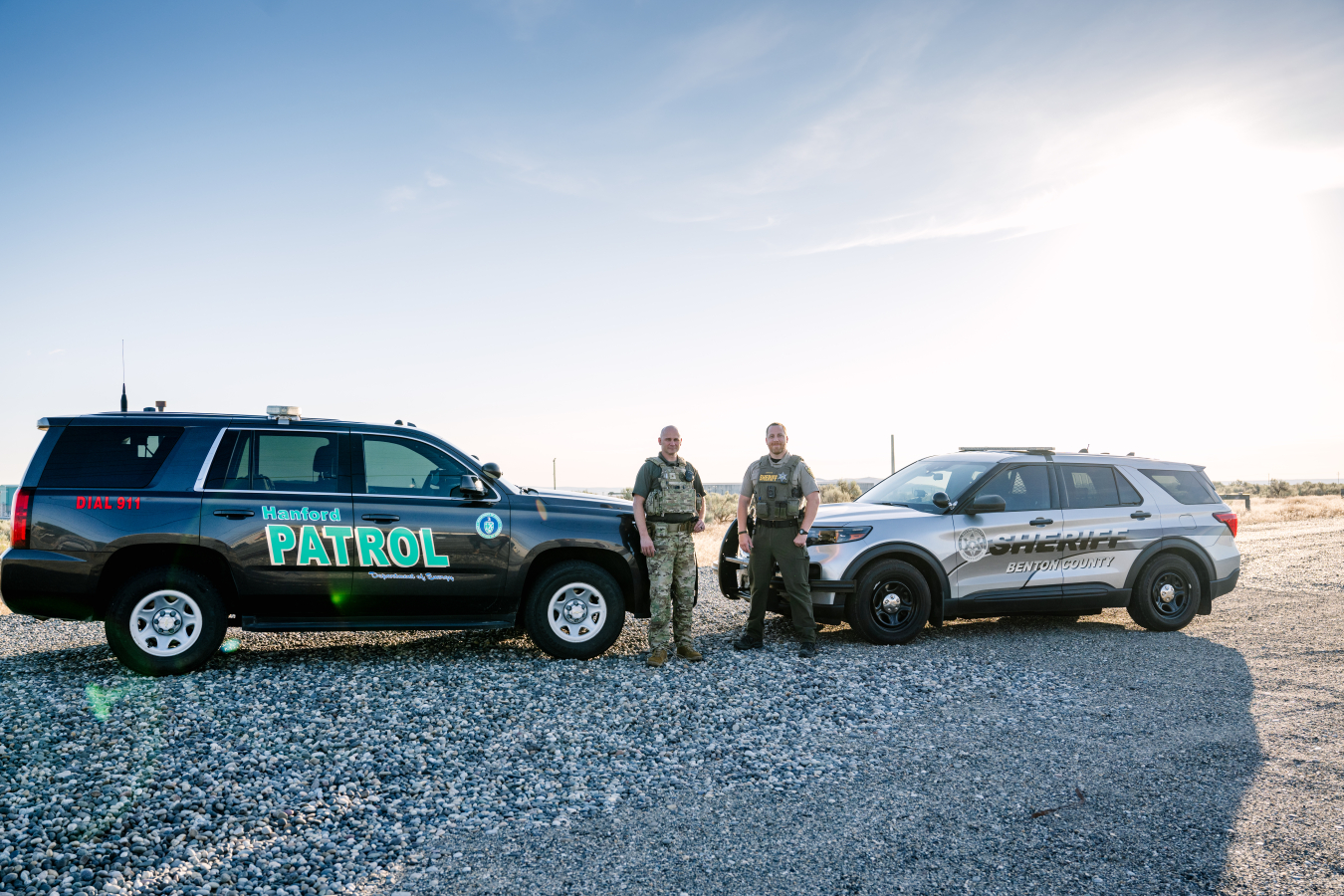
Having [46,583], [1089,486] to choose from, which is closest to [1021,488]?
[1089,486]

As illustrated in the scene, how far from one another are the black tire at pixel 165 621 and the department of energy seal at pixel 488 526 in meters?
2.03

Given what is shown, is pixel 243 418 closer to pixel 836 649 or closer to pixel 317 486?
pixel 317 486

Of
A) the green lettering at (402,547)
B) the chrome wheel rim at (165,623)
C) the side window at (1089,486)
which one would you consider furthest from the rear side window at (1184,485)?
the chrome wheel rim at (165,623)

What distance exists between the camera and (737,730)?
548cm

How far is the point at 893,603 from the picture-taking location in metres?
7.89

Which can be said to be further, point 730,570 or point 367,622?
point 730,570

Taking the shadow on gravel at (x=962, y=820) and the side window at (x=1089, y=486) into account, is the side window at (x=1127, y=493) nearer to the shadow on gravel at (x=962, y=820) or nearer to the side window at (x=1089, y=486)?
the side window at (x=1089, y=486)

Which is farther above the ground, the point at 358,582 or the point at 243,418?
the point at 243,418

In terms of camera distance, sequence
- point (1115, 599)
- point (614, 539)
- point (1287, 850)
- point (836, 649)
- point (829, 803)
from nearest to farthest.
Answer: point (1287, 850) < point (829, 803) < point (614, 539) < point (836, 649) < point (1115, 599)

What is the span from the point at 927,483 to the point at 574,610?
4.11 m

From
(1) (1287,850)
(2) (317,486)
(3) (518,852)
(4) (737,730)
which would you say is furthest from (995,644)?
(2) (317,486)

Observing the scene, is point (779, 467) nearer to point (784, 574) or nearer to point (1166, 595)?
point (784, 574)

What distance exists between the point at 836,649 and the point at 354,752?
4321 millimetres

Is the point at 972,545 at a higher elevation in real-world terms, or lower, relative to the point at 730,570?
higher
